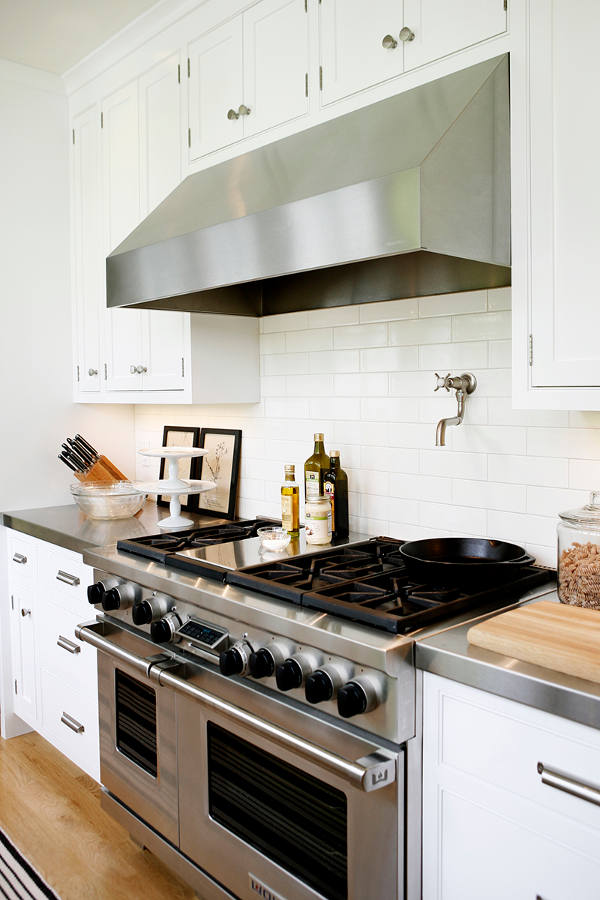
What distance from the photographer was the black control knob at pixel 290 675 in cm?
163

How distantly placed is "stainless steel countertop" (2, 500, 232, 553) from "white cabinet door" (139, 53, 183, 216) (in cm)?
124

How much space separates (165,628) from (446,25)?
1723 mm

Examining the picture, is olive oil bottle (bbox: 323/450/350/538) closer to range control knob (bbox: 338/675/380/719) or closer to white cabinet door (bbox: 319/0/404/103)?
range control knob (bbox: 338/675/380/719)

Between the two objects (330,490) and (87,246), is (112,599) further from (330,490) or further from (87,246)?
(87,246)

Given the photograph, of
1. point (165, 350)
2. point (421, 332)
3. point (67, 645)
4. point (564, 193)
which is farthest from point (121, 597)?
point (564, 193)

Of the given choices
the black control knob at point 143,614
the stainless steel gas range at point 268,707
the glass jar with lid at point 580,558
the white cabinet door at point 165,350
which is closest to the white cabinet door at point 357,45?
the white cabinet door at point 165,350

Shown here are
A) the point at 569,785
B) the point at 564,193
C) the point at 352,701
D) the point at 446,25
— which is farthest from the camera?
the point at 446,25

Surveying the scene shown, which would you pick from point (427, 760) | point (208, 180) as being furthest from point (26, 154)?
point (427, 760)

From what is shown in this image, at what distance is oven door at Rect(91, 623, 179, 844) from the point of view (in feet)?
7.06

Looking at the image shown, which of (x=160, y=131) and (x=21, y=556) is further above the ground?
(x=160, y=131)

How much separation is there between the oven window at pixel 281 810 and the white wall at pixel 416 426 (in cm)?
86

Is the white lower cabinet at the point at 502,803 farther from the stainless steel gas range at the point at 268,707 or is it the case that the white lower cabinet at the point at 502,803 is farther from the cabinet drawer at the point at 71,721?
the cabinet drawer at the point at 71,721

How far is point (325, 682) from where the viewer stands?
1544mm

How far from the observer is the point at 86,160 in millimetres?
3307
